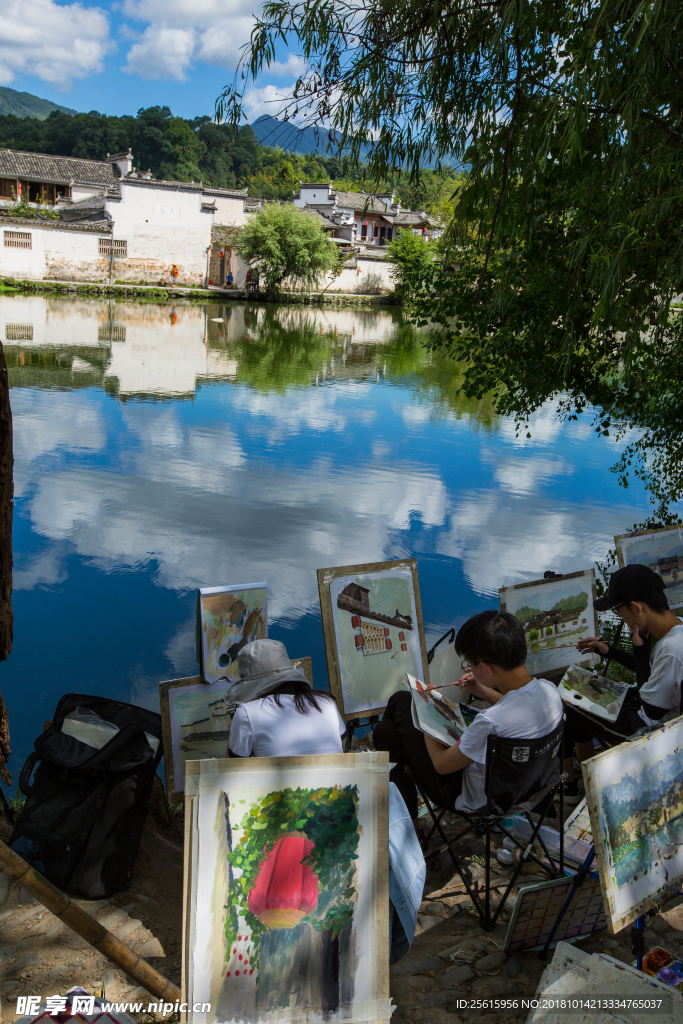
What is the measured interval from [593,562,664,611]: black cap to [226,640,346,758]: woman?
1.18 meters

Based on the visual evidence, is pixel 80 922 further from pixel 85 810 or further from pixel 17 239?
pixel 17 239

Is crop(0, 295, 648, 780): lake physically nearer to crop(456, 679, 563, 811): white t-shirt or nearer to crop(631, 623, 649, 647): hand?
crop(631, 623, 649, 647): hand

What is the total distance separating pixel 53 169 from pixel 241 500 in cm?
3262

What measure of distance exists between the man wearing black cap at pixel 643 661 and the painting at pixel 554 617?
265mm

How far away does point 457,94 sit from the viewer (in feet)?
11.3

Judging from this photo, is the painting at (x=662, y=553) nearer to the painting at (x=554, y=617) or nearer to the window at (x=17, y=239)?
the painting at (x=554, y=617)

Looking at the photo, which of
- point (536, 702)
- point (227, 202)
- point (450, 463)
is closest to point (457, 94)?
point (536, 702)

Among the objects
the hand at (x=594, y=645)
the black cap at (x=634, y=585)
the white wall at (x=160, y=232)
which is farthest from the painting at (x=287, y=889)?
the white wall at (x=160, y=232)

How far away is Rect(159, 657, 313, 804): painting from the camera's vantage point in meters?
2.68

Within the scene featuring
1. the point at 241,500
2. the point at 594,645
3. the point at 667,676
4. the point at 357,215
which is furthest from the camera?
the point at 357,215

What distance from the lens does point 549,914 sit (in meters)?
1.98

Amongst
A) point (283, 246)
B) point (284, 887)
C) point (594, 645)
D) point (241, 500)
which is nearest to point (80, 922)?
point (284, 887)

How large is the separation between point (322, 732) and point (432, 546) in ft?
13.6

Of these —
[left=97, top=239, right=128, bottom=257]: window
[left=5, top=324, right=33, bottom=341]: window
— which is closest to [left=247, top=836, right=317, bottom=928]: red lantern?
[left=5, top=324, right=33, bottom=341]: window
